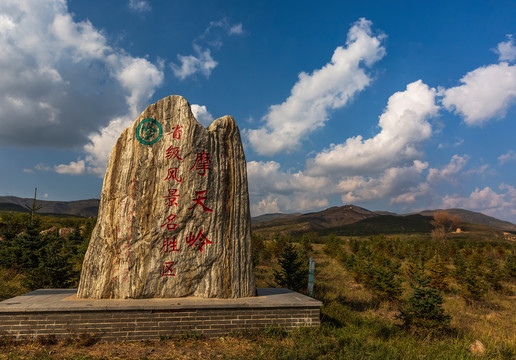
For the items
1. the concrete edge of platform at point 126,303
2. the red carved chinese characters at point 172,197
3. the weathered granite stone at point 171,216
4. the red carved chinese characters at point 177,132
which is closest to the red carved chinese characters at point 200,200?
the weathered granite stone at point 171,216

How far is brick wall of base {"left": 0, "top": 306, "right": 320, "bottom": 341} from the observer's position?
534 centimetres

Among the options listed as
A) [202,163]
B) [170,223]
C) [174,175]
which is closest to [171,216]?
[170,223]

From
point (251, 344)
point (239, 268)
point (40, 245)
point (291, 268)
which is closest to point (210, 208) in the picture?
point (239, 268)

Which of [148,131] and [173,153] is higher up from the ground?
[148,131]

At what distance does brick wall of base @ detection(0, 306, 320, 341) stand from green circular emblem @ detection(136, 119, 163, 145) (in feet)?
12.4

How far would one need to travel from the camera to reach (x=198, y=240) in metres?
6.73

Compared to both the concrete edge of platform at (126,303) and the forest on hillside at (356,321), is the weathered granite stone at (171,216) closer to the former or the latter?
the concrete edge of platform at (126,303)

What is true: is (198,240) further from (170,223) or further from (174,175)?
(174,175)

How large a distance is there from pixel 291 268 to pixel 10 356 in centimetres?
790

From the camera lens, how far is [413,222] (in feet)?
282

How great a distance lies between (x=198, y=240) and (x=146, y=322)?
191cm

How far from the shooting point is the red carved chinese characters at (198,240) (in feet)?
21.9

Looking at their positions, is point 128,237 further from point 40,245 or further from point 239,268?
point 40,245

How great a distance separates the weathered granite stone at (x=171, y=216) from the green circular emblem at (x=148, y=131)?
0.08 ft
